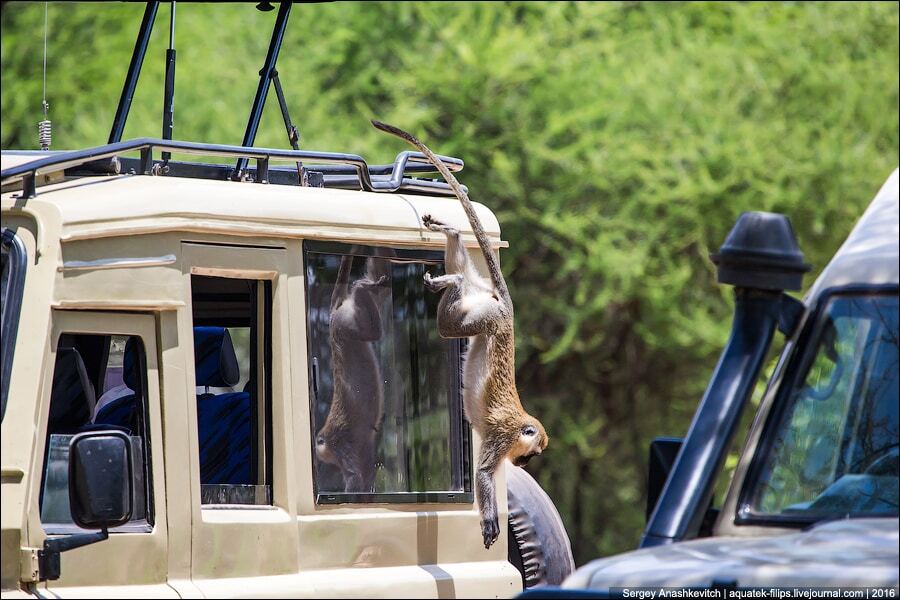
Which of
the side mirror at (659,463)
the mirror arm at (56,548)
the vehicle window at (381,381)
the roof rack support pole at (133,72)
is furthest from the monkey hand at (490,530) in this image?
the roof rack support pole at (133,72)

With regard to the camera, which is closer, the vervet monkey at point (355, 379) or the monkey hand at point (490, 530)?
the vervet monkey at point (355, 379)

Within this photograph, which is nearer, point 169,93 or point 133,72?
point 133,72

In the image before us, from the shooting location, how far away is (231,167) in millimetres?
6176

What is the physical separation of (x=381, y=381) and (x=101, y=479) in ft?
4.92

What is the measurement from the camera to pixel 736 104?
16938mm

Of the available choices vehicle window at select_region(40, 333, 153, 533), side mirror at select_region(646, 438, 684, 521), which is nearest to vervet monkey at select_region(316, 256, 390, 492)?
vehicle window at select_region(40, 333, 153, 533)

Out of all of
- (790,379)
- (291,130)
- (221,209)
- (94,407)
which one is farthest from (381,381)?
(790,379)

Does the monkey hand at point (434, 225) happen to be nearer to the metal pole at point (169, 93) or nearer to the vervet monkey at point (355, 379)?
the vervet monkey at point (355, 379)

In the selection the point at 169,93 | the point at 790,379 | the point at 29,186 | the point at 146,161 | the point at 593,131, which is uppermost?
the point at 593,131

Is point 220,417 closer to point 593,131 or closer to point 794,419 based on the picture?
point 794,419

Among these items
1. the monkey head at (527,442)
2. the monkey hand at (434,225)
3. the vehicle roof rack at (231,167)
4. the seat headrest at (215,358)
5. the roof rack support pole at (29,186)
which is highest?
the vehicle roof rack at (231,167)

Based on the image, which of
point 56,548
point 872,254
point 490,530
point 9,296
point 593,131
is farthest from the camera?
point 593,131

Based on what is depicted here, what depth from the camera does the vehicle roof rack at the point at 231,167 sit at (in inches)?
203

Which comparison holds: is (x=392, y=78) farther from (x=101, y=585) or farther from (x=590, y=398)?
(x=101, y=585)
